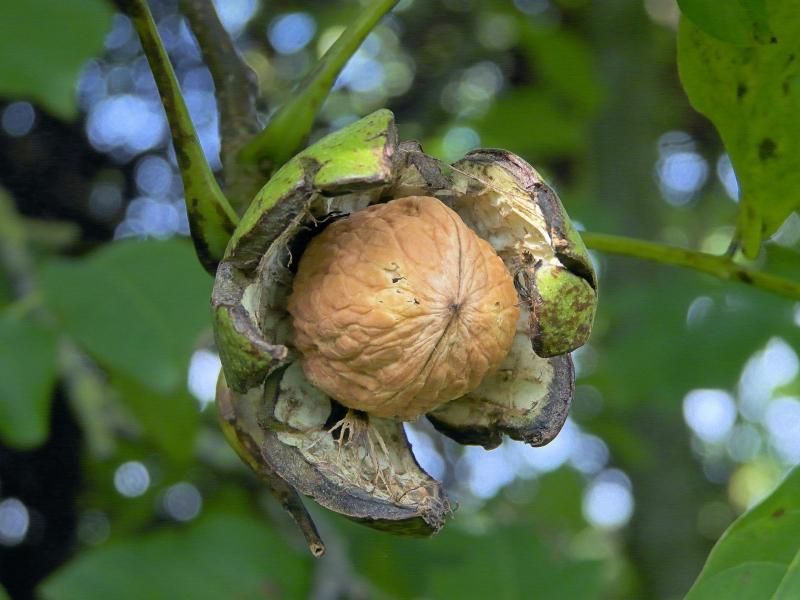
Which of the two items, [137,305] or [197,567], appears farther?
[197,567]

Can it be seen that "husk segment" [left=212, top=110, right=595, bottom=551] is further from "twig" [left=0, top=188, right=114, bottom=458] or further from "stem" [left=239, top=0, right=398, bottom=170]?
A: "twig" [left=0, top=188, right=114, bottom=458]

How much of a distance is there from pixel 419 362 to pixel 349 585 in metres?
1.52

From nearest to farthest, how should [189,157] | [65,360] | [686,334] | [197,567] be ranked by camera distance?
[189,157] < [197,567] < [65,360] < [686,334]

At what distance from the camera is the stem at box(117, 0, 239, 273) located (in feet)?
4.10

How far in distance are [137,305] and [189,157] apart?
1.01m

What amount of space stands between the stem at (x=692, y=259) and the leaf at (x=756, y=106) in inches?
3.0

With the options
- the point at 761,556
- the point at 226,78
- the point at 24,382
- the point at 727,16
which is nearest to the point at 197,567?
the point at 24,382

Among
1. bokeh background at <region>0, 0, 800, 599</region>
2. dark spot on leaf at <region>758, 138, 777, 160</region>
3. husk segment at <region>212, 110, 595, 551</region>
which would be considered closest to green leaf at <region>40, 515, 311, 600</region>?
bokeh background at <region>0, 0, 800, 599</region>

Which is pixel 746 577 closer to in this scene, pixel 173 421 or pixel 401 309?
pixel 401 309

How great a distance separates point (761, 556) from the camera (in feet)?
4.45

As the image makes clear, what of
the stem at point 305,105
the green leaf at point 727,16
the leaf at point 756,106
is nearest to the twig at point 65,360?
the stem at point 305,105

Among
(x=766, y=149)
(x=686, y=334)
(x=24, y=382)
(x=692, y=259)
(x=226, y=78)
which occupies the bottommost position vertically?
(x=686, y=334)

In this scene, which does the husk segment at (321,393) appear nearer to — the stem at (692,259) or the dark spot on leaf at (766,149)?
the stem at (692,259)

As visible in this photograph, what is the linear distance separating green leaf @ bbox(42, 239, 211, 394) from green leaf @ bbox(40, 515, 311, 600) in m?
0.49
